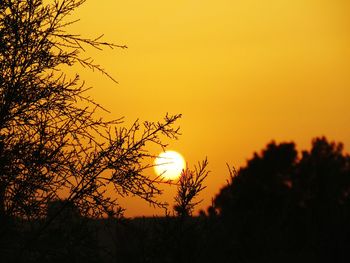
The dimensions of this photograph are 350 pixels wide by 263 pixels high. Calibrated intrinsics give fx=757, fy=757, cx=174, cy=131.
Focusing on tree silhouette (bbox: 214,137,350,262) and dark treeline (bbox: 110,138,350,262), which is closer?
dark treeline (bbox: 110,138,350,262)

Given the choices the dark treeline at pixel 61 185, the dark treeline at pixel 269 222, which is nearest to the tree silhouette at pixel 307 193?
the dark treeline at pixel 269 222

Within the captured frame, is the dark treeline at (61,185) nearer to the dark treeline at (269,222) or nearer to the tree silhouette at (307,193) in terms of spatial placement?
the dark treeline at (269,222)

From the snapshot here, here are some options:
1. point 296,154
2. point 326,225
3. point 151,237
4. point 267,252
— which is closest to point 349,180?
point 296,154

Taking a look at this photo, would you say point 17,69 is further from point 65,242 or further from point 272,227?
point 272,227

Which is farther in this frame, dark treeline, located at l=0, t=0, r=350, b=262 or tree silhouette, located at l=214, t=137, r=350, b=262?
tree silhouette, located at l=214, t=137, r=350, b=262

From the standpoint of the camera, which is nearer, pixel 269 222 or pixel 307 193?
pixel 269 222

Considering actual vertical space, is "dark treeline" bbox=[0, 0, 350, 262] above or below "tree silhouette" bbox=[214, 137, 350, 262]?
below

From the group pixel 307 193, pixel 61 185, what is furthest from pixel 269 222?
pixel 307 193

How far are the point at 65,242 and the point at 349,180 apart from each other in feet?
198

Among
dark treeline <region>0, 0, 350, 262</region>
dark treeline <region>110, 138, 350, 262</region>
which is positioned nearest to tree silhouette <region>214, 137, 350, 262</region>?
dark treeline <region>110, 138, 350, 262</region>

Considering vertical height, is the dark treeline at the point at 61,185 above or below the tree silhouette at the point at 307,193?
below

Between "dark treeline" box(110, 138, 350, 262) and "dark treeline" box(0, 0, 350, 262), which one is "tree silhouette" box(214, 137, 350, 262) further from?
"dark treeline" box(0, 0, 350, 262)

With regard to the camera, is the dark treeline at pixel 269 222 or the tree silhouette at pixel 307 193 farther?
the tree silhouette at pixel 307 193

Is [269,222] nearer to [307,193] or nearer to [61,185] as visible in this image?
[61,185]
